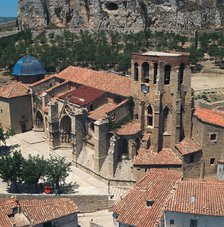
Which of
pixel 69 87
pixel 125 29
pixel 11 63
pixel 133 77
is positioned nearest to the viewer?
pixel 133 77

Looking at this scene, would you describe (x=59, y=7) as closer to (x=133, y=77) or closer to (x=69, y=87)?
(x=69, y=87)

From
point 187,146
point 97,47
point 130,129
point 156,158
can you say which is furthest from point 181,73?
point 97,47

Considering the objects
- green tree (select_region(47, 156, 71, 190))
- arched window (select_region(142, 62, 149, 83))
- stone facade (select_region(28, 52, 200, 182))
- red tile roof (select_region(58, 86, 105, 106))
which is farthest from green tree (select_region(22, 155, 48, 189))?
arched window (select_region(142, 62, 149, 83))

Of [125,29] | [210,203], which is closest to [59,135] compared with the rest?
[210,203]

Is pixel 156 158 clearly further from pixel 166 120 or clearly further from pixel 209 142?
pixel 209 142

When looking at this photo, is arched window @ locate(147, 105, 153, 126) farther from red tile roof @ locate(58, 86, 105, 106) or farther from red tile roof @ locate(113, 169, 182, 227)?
red tile roof @ locate(113, 169, 182, 227)

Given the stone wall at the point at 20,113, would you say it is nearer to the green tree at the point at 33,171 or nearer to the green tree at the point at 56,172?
the green tree at the point at 33,171

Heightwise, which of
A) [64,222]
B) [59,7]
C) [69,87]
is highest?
[59,7]
